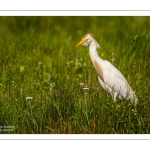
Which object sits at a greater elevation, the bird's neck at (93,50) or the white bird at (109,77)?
the bird's neck at (93,50)

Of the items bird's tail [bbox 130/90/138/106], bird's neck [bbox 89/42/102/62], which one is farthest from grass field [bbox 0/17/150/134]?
bird's neck [bbox 89/42/102/62]

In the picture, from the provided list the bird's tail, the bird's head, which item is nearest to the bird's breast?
the bird's head

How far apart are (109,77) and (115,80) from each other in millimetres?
44

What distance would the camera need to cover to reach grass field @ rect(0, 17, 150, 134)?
144 inches

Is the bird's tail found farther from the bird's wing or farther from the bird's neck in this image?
the bird's neck

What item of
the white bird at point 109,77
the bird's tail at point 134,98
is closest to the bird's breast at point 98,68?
the white bird at point 109,77

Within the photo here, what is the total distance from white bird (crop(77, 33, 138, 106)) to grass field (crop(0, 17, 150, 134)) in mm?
53

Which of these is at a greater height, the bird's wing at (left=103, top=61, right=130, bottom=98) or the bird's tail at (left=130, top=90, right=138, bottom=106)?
the bird's wing at (left=103, top=61, right=130, bottom=98)

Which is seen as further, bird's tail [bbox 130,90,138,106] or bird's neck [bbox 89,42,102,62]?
bird's neck [bbox 89,42,102,62]

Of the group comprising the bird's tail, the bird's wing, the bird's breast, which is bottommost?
the bird's tail

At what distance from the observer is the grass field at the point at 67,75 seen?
367 cm

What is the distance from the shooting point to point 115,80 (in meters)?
3.81

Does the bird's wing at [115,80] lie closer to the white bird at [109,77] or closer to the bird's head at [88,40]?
the white bird at [109,77]

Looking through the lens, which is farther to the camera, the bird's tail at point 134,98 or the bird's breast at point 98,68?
the bird's breast at point 98,68
